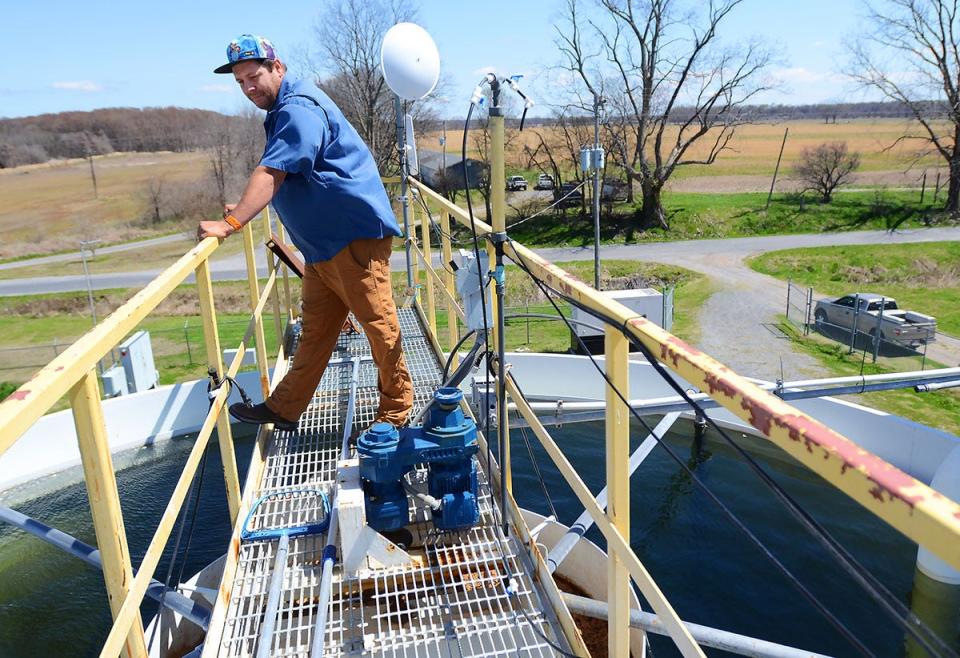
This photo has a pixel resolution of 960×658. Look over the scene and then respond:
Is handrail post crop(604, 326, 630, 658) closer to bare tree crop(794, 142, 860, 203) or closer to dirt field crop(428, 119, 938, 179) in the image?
dirt field crop(428, 119, 938, 179)

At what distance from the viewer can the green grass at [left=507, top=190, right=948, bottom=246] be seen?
2842 centimetres

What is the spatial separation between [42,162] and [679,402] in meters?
76.6

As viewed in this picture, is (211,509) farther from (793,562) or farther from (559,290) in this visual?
(559,290)

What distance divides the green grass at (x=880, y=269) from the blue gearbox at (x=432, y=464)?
18465 millimetres

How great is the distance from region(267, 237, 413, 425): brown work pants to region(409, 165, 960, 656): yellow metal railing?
877 millimetres

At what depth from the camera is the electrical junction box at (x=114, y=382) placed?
37.5 feet

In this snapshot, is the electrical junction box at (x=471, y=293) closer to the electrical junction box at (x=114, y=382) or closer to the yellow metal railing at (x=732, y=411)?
the yellow metal railing at (x=732, y=411)

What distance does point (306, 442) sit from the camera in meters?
4.09

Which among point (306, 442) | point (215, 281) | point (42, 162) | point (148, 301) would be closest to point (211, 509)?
point (306, 442)

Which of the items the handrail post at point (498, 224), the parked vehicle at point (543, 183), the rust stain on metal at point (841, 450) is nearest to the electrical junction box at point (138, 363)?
the handrail post at point (498, 224)

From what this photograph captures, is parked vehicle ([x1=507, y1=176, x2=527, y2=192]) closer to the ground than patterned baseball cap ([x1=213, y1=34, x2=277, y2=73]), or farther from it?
closer to the ground

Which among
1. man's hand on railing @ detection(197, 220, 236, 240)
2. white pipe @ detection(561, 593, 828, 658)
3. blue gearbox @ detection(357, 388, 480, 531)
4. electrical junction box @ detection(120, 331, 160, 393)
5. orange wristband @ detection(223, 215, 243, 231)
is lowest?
electrical junction box @ detection(120, 331, 160, 393)

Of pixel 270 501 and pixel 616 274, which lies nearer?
pixel 270 501

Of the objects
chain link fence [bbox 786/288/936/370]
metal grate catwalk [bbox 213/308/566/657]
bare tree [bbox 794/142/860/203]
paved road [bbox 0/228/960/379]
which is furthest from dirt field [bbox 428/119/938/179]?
metal grate catwalk [bbox 213/308/566/657]
